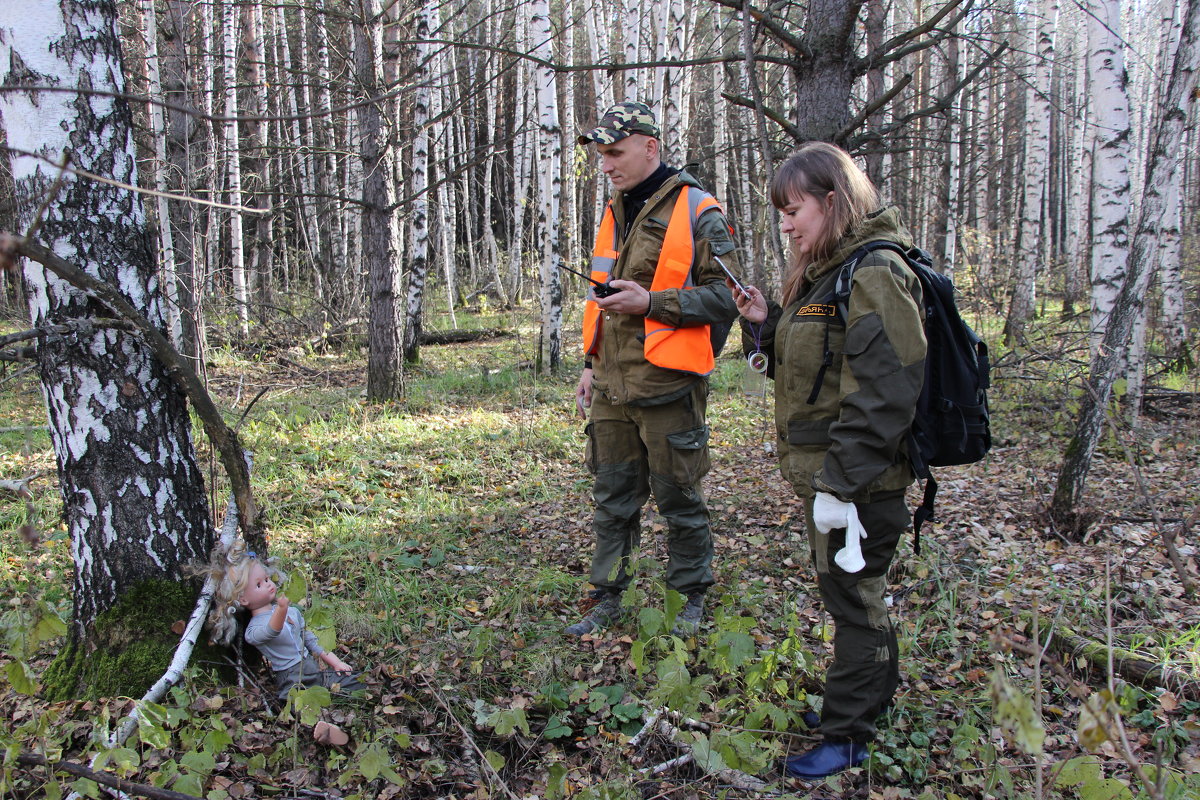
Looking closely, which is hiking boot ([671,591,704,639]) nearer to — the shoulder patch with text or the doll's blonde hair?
the shoulder patch with text

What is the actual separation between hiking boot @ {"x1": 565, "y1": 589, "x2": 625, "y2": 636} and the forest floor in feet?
0.30

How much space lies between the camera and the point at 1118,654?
117 inches

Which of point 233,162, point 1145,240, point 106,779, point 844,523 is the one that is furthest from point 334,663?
point 233,162

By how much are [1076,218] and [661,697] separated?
15.7 m

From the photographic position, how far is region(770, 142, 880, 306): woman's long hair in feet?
7.56

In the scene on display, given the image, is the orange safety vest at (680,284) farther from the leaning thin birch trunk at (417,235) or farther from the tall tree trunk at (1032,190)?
the tall tree trunk at (1032,190)

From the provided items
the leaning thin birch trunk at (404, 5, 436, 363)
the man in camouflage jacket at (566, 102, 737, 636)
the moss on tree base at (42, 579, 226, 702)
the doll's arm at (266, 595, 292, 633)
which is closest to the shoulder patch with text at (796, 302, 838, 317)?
the man in camouflage jacket at (566, 102, 737, 636)

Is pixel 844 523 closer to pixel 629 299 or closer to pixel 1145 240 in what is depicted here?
pixel 629 299

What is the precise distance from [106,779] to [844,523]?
222 cm

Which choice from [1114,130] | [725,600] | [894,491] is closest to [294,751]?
[725,600]

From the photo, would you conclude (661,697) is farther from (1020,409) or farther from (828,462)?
(1020,409)

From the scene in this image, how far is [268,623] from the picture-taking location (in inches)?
104

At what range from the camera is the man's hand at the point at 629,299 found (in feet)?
9.94

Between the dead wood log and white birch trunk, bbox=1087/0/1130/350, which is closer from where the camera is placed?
the dead wood log
